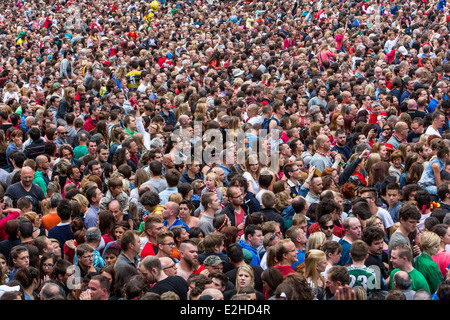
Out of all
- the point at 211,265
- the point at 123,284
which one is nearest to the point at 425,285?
the point at 211,265

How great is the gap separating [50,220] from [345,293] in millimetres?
3861

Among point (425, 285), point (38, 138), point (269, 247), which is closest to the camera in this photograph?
point (425, 285)

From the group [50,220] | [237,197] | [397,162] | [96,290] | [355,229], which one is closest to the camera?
[96,290]

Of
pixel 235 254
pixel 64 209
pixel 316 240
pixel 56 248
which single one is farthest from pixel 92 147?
pixel 316 240

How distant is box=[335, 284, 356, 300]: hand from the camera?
5235 mm

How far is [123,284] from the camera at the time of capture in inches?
228

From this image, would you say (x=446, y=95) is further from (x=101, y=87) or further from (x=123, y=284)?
(x=123, y=284)

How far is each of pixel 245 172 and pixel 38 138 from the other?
A: 12.0ft

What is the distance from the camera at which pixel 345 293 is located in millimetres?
5324

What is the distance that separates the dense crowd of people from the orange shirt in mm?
19

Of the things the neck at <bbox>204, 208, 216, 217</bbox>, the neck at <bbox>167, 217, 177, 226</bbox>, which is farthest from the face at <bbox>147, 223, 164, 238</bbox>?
the neck at <bbox>204, 208, 216, 217</bbox>

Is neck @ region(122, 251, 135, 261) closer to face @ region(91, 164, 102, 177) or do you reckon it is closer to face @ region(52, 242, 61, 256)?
face @ region(52, 242, 61, 256)

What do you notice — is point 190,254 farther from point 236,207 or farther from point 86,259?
point 236,207

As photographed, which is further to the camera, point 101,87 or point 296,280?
point 101,87
